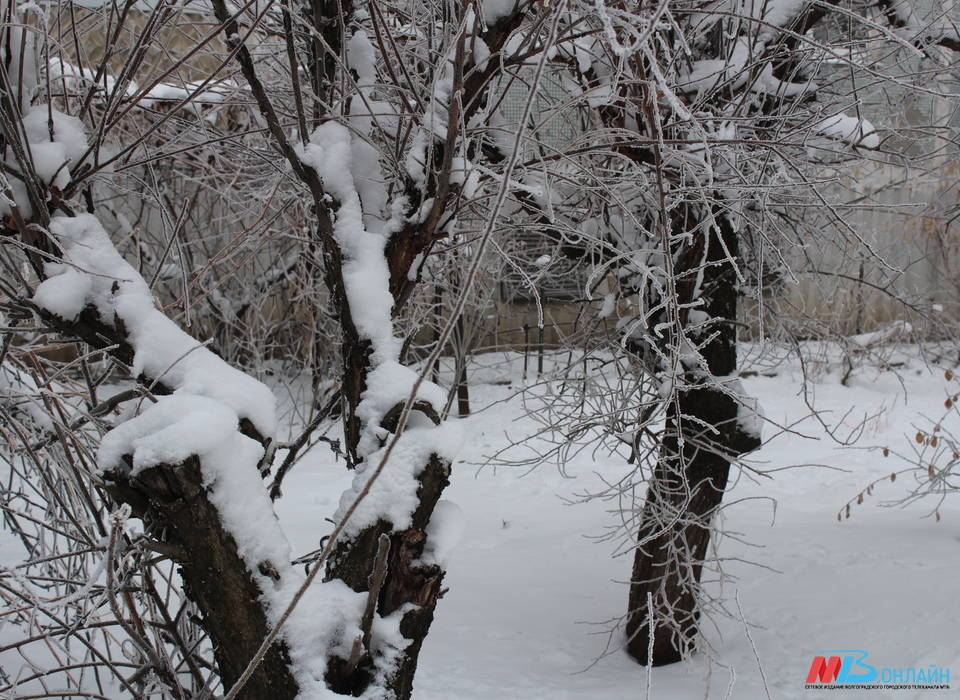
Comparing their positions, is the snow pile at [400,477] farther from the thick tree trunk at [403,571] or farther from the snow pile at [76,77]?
the snow pile at [76,77]

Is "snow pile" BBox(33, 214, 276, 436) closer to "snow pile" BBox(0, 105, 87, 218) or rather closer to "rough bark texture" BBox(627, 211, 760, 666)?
"snow pile" BBox(0, 105, 87, 218)

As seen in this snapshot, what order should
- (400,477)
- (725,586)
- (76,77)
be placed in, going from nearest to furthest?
(400,477), (76,77), (725,586)

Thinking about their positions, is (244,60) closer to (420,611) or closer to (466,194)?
(466,194)

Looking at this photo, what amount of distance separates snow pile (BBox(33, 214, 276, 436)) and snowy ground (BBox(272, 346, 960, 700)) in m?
1.43

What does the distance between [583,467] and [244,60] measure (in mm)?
6752

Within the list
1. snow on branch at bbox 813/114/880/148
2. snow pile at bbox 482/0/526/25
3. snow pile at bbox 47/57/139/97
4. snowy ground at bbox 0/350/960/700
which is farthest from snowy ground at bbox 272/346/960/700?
snow pile at bbox 47/57/139/97

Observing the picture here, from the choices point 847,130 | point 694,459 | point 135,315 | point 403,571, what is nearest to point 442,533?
point 403,571

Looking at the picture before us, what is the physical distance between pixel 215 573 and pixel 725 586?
391 cm

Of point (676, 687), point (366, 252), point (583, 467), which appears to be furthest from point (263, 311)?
point (366, 252)

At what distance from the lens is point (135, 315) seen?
2.05 metres

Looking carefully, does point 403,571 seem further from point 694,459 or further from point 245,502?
point 694,459

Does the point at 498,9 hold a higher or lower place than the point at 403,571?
higher

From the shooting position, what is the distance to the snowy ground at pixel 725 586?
3982mm

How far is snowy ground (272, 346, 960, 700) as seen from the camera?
3.98 metres
